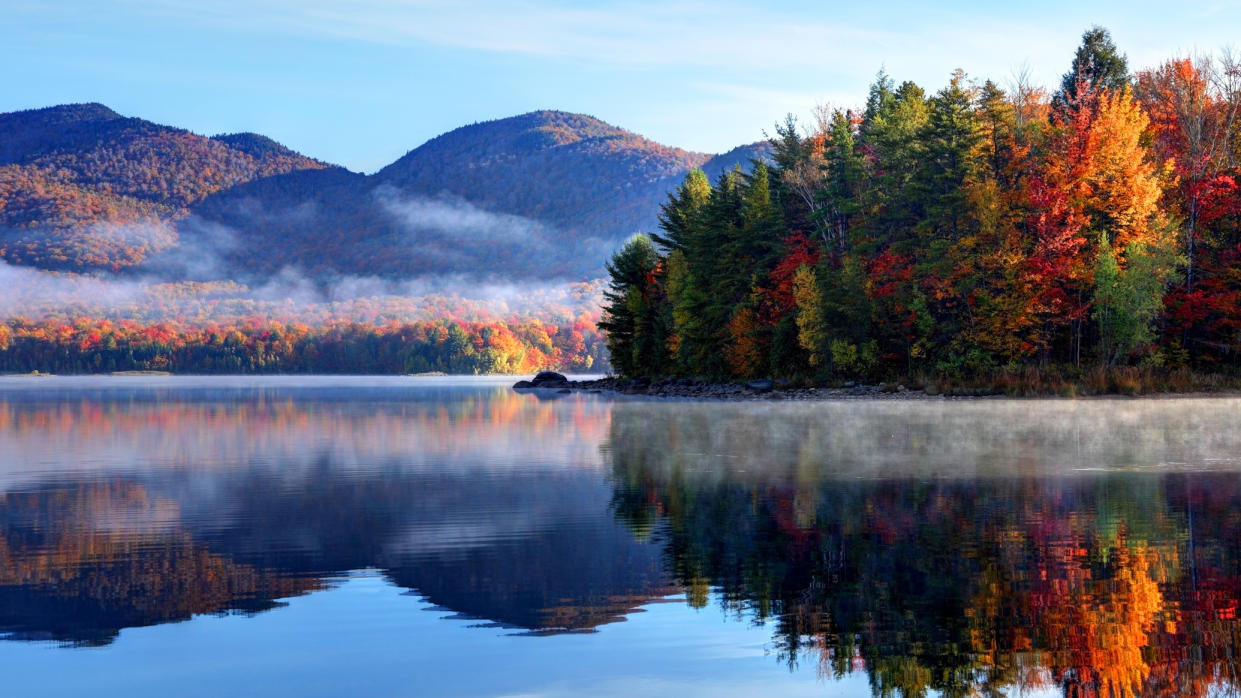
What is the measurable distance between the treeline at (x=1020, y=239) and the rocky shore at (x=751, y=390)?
6.29 ft

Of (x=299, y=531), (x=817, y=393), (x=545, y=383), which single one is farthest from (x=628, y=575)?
(x=545, y=383)

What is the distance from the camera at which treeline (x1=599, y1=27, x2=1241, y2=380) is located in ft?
213

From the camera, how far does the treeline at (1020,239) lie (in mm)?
64875

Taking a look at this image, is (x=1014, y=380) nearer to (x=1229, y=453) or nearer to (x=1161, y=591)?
(x=1229, y=453)

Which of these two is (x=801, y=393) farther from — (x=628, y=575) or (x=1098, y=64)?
(x=628, y=575)

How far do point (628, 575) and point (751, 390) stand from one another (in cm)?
7316

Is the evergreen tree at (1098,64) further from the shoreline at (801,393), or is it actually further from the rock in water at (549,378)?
the rock in water at (549,378)

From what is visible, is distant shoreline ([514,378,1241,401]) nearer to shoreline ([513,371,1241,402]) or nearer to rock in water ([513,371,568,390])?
shoreline ([513,371,1241,402])

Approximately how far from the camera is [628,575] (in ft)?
47.5

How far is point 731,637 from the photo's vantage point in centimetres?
1120

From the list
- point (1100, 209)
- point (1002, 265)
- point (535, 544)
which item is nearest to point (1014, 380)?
point (1002, 265)

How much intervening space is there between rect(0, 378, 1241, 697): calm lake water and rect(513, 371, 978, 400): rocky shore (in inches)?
1609

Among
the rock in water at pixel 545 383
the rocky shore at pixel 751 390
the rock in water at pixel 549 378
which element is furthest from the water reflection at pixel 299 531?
the rock in water at pixel 549 378

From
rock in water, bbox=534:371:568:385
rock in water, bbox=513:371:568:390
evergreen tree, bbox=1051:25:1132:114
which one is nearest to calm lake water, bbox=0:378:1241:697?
evergreen tree, bbox=1051:25:1132:114
